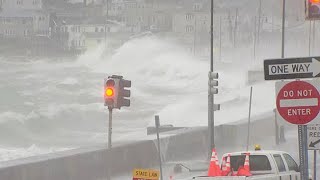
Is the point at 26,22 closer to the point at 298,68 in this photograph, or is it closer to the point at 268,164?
the point at 268,164

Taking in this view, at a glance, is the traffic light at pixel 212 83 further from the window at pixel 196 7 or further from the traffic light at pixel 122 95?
the window at pixel 196 7

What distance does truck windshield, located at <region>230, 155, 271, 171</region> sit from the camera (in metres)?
13.9

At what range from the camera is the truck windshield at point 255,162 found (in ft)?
45.6

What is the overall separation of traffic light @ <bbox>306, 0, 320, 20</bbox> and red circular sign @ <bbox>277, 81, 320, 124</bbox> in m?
2.76

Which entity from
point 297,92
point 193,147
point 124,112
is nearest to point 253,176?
point 297,92

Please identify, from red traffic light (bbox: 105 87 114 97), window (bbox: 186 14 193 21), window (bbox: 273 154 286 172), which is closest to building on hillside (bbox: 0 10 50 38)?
window (bbox: 186 14 193 21)

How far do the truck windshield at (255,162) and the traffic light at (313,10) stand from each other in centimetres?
422

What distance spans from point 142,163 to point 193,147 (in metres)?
7.37

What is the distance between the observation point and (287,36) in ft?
494

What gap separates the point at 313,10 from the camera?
10.3 meters

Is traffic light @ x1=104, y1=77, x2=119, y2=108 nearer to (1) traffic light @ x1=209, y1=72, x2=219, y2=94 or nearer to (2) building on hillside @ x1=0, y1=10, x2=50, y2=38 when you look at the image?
(1) traffic light @ x1=209, y1=72, x2=219, y2=94

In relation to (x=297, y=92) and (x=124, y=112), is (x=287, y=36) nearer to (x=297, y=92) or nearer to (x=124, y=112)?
(x=124, y=112)

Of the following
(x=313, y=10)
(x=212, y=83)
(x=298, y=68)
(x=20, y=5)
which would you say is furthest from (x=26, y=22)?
(x=298, y=68)

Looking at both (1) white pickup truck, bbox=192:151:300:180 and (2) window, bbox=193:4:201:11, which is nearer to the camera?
(1) white pickup truck, bbox=192:151:300:180
